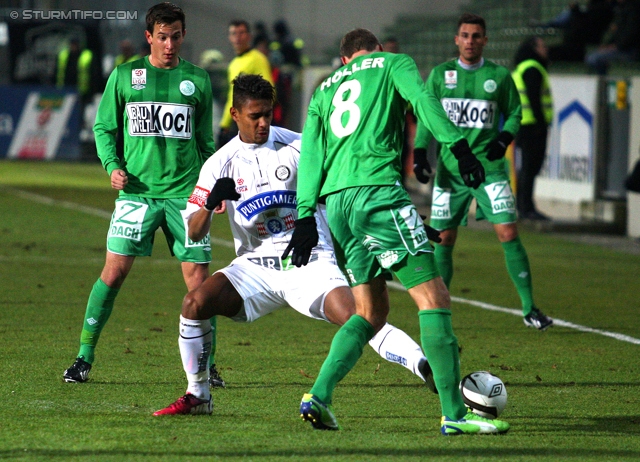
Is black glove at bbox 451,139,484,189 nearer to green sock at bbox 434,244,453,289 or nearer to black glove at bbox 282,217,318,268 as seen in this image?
black glove at bbox 282,217,318,268

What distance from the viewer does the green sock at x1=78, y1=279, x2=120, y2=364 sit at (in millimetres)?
6367

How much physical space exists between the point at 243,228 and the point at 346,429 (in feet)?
3.71

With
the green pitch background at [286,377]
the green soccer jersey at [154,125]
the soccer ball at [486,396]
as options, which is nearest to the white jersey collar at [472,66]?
the green pitch background at [286,377]

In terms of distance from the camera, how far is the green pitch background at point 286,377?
4.80m

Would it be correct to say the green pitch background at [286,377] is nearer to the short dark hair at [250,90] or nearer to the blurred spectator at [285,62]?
the short dark hair at [250,90]

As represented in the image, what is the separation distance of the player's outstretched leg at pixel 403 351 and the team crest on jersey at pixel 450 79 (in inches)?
135

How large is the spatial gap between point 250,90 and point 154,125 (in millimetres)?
1100

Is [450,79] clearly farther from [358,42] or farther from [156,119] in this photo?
[358,42]

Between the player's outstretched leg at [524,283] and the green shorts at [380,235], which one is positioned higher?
the green shorts at [380,235]

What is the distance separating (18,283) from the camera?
10.0 meters

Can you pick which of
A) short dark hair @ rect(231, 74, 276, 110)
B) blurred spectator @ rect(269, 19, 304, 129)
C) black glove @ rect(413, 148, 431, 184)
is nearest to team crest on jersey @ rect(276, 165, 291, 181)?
short dark hair @ rect(231, 74, 276, 110)

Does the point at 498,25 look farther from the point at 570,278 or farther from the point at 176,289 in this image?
the point at 176,289

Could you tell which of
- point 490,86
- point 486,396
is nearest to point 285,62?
point 490,86

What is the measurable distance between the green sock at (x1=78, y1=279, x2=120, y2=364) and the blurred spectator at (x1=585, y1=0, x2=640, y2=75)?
13.0 meters
